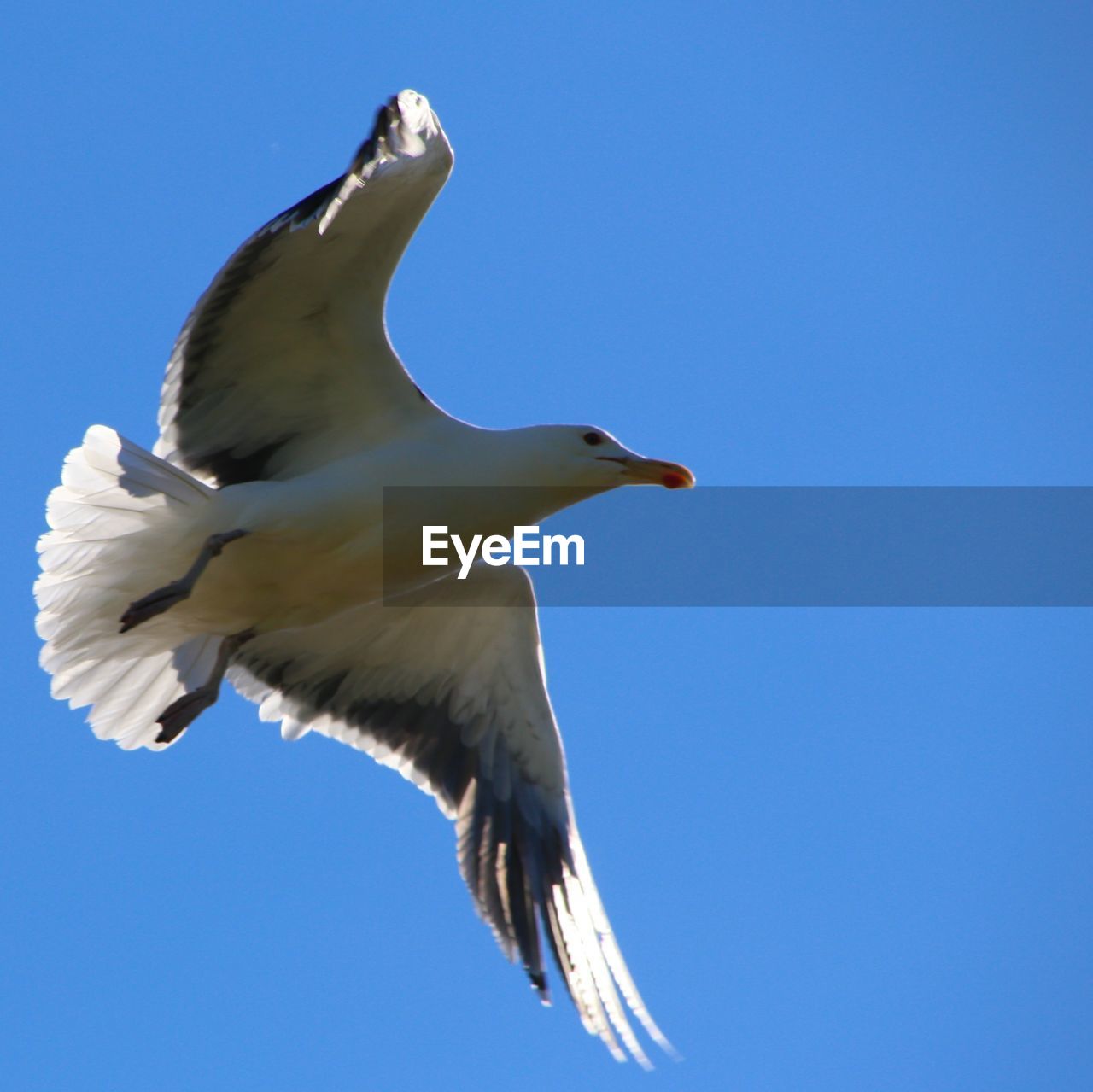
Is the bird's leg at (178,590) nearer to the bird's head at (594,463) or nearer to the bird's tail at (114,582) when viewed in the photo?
the bird's tail at (114,582)

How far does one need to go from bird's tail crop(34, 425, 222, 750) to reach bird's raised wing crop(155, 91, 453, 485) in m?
0.48

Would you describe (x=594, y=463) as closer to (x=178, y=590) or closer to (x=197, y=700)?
(x=178, y=590)

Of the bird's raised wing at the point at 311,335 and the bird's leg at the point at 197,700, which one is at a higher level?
the bird's raised wing at the point at 311,335

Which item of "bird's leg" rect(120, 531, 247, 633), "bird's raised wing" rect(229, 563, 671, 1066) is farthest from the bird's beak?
"bird's leg" rect(120, 531, 247, 633)

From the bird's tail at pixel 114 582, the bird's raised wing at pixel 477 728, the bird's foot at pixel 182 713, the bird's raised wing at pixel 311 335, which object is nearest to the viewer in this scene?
the bird's raised wing at pixel 311 335

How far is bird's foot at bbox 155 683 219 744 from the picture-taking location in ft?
25.5

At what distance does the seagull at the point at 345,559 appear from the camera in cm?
718

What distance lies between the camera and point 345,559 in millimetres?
7340

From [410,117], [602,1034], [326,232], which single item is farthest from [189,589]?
[602,1034]

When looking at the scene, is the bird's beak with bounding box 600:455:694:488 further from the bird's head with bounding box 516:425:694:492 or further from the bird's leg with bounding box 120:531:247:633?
the bird's leg with bounding box 120:531:247:633

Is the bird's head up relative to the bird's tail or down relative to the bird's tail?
up

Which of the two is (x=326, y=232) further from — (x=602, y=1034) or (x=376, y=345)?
(x=602, y=1034)

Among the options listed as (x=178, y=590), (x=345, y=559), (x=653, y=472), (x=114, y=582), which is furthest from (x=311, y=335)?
(x=653, y=472)

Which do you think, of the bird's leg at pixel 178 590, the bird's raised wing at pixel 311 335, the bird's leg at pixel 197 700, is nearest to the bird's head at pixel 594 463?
the bird's raised wing at pixel 311 335
